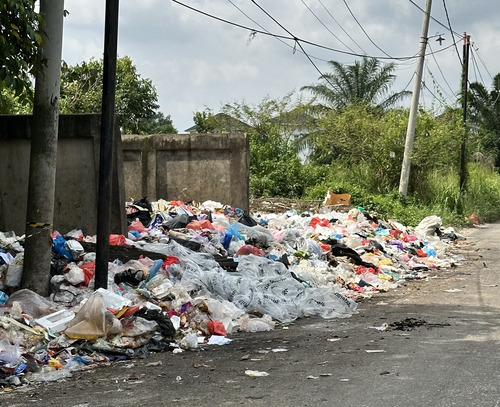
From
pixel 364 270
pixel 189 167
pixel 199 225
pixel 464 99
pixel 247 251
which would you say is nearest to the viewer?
pixel 247 251

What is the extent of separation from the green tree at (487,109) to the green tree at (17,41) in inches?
1804

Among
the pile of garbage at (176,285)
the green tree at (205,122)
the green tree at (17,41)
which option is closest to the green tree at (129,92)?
the green tree at (205,122)

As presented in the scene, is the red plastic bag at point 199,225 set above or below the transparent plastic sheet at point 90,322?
above

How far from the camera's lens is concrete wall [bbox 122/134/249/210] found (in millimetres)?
14797

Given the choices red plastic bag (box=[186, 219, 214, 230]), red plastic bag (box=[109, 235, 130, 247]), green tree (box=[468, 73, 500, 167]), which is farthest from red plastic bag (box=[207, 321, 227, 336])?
green tree (box=[468, 73, 500, 167])

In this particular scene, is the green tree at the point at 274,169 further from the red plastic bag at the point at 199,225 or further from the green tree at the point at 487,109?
the green tree at the point at 487,109

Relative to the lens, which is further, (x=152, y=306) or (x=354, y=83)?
(x=354, y=83)

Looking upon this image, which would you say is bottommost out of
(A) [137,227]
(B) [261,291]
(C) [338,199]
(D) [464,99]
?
(B) [261,291]

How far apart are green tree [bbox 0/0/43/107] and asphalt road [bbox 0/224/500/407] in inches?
101

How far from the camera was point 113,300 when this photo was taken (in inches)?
275

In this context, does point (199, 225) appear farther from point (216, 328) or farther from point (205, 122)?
point (205, 122)

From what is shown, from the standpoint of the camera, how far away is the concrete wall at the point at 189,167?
14797mm

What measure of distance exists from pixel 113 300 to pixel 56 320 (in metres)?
0.56

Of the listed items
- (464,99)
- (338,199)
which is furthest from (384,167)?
(464,99)
